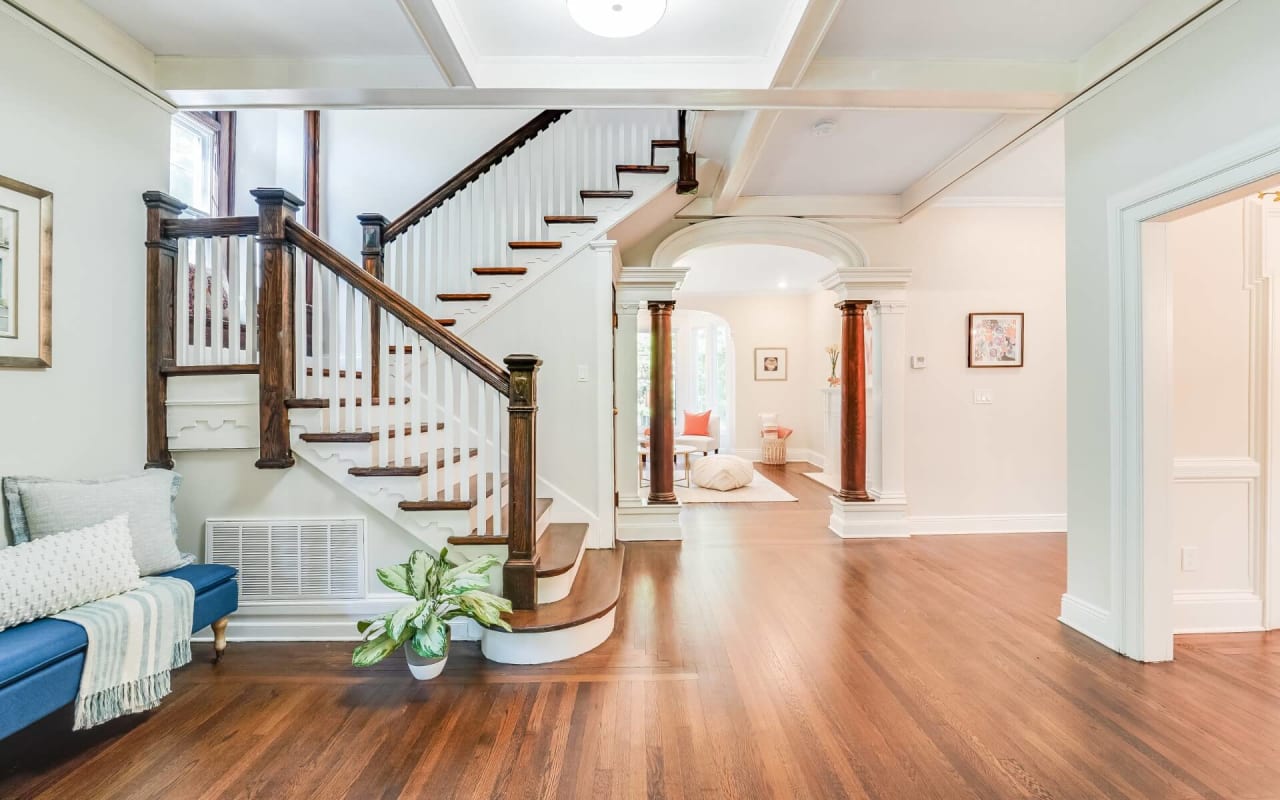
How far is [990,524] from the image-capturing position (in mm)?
4629

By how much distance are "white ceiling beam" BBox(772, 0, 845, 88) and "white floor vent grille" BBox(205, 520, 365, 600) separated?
9.59ft

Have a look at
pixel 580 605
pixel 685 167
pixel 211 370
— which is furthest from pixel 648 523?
pixel 211 370

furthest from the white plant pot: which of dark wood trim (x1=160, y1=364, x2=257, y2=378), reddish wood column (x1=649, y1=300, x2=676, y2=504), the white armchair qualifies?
the white armchair

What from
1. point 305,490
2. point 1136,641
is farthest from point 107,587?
point 1136,641

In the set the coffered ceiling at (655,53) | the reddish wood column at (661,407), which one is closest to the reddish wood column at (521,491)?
the coffered ceiling at (655,53)

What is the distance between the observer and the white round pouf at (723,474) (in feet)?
21.5

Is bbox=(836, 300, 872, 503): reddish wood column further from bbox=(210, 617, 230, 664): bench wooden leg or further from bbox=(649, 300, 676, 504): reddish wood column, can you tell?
bbox=(210, 617, 230, 664): bench wooden leg

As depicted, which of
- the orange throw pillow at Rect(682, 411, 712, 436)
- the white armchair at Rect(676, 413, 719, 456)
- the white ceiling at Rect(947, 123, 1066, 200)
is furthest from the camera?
the orange throw pillow at Rect(682, 411, 712, 436)

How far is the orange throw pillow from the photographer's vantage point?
28.7ft

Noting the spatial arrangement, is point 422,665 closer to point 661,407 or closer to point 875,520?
point 661,407

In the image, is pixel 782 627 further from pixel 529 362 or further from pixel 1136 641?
pixel 529 362

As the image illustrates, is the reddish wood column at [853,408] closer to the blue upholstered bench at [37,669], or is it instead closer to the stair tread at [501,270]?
the stair tread at [501,270]

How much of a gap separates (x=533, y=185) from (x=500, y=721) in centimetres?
323

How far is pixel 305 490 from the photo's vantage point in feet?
8.95
